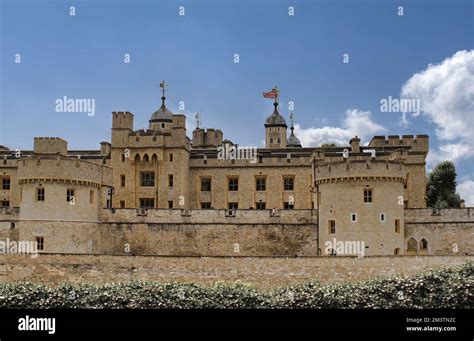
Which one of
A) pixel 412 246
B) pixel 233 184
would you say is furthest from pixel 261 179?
pixel 412 246

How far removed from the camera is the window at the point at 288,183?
46.8 meters

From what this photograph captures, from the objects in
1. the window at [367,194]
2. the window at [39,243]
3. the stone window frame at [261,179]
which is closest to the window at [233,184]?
the stone window frame at [261,179]

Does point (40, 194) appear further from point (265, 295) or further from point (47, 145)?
point (265, 295)

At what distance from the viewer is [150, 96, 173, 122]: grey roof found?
5291 cm

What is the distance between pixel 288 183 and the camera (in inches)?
1847

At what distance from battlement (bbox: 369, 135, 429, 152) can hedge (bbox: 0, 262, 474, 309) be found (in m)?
20.5

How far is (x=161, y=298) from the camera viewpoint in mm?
26422

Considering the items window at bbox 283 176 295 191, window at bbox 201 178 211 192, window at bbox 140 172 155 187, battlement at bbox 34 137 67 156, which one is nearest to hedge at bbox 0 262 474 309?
battlement at bbox 34 137 67 156

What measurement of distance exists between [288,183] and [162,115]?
11.8 meters

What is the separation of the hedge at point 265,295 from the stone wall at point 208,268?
3.93 meters

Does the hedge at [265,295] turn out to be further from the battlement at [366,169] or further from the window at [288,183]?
the window at [288,183]

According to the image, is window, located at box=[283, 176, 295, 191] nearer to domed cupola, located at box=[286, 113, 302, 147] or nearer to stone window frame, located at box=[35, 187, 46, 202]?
stone window frame, located at box=[35, 187, 46, 202]
